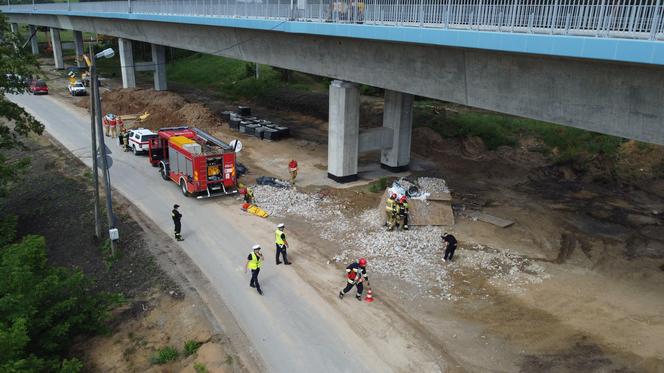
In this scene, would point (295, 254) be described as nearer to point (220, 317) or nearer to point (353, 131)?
point (220, 317)

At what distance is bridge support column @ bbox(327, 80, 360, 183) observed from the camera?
24.3m

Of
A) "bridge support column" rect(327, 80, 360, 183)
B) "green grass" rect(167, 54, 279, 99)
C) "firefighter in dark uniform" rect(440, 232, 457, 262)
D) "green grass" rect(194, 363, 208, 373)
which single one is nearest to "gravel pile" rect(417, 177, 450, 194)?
"bridge support column" rect(327, 80, 360, 183)

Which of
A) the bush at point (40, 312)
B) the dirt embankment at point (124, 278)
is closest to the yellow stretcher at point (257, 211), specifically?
the dirt embankment at point (124, 278)

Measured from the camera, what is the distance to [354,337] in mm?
13023

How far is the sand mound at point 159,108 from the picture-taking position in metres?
37.4

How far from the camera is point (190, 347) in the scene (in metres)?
12.4

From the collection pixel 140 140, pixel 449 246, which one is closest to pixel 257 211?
pixel 449 246

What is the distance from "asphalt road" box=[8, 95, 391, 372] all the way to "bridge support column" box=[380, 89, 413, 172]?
10.2m

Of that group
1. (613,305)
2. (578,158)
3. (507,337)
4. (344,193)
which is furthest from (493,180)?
(507,337)

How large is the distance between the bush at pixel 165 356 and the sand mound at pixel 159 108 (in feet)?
86.7

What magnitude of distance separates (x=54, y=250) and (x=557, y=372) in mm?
17640

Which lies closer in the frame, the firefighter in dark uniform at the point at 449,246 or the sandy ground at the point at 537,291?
the sandy ground at the point at 537,291

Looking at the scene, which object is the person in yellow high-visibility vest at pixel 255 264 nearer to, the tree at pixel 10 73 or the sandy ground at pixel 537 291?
the sandy ground at pixel 537 291

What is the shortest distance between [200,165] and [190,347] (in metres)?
10.9
